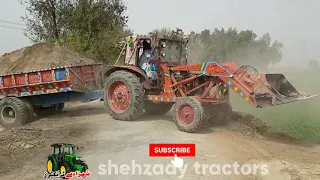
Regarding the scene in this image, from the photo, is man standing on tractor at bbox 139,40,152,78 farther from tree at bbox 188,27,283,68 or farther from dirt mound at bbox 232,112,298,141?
tree at bbox 188,27,283,68

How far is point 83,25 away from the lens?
78.4 feet

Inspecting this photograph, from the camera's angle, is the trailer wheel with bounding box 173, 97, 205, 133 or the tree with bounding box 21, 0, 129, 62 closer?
the trailer wheel with bounding box 173, 97, 205, 133

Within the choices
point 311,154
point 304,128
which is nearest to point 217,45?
point 304,128

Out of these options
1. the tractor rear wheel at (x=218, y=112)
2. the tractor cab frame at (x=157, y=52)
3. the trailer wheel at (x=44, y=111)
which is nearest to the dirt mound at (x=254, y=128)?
the tractor rear wheel at (x=218, y=112)

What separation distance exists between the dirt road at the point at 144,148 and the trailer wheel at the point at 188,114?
21 centimetres

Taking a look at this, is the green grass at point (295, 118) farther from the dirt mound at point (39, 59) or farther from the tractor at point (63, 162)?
the dirt mound at point (39, 59)

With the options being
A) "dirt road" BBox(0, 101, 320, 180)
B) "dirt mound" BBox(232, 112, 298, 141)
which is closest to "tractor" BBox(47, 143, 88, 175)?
"dirt road" BBox(0, 101, 320, 180)

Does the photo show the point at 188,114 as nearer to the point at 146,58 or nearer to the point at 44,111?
the point at 146,58

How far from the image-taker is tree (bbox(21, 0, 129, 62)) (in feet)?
78.0

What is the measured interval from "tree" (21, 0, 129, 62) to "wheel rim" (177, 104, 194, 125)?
1404cm

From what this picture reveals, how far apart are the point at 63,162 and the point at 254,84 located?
452 cm

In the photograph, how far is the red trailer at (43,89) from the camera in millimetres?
10312

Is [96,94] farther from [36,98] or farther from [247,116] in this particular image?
[247,116]

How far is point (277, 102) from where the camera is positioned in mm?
7965
